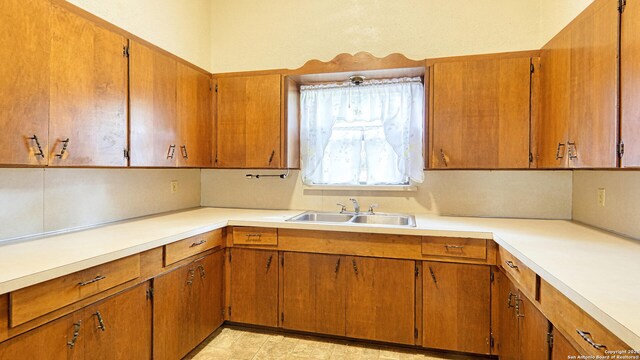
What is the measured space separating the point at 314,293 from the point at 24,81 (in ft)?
6.41

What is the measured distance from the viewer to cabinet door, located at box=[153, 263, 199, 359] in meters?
1.77

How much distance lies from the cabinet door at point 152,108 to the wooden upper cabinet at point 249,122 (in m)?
0.47

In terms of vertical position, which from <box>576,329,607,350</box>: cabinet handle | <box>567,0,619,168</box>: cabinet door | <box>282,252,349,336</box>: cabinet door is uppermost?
<box>567,0,619,168</box>: cabinet door

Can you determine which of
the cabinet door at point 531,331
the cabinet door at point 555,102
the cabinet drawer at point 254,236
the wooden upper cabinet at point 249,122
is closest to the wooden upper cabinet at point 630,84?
the cabinet door at point 555,102

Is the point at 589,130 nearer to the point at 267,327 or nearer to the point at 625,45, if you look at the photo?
the point at 625,45

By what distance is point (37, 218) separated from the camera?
175 cm

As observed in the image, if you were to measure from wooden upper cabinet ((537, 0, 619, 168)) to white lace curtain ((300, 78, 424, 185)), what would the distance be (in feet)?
2.95

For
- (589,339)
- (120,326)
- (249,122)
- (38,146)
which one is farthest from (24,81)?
(589,339)

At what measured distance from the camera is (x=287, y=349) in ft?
7.26

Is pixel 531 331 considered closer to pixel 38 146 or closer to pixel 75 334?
pixel 75 334

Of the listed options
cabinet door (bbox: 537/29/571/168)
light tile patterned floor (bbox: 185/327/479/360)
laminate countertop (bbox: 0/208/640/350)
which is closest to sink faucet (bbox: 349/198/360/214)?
laminate countertop (bbox: 0/208/640/350)

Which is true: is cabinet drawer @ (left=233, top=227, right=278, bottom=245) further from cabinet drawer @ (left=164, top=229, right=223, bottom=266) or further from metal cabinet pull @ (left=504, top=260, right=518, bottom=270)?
metal cabinet pull @ (left=504, top=260, right=518, bottom=270)

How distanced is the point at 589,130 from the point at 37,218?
2.87m

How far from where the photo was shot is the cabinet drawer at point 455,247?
6.57ft
